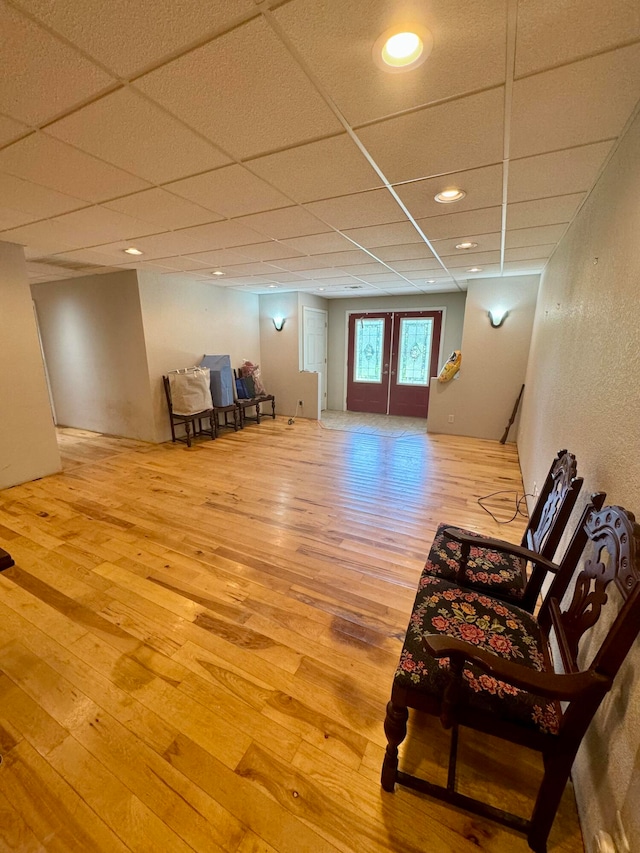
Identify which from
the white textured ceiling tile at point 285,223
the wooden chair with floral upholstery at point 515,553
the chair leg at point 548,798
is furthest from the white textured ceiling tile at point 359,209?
the chair leg at point 548,798

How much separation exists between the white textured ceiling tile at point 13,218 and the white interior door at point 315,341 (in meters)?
4.52

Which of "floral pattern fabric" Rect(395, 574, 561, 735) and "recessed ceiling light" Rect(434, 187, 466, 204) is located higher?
"recessed ceiling light" Rect(434, 187, 466, 204)

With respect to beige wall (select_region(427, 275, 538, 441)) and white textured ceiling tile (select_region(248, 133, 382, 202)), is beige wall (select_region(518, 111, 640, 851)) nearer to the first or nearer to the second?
white textured ceiling tile (select_region(248, 133, 382, 202))

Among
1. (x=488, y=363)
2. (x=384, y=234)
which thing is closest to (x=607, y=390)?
(x=384, y=234)

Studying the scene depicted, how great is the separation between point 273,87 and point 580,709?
2253 millimetres

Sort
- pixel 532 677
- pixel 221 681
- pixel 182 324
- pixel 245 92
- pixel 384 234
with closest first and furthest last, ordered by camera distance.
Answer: pixel 532 677
pixel 245 92
pixel 221 681
pixel 384 234
pixel 182 324

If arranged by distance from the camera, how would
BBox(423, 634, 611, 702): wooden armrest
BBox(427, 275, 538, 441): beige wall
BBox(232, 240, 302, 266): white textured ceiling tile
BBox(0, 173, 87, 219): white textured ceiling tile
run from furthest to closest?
BBox(427, 275, 538, 441): beige wall
BBox(232, 240, 302, 266): white textured ceiling tile
BBox(0, 173, 87, 219): white textured ceiling tile
BBox(423, 634, 611, 702): wooden armrest

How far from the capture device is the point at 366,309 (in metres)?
7.32

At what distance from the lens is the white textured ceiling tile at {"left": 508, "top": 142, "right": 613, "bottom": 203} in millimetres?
1711

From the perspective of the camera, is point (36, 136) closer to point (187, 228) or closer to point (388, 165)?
point (187, 228)

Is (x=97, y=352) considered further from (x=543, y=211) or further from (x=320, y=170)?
(x=543, y=211)

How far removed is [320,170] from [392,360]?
5678 mm

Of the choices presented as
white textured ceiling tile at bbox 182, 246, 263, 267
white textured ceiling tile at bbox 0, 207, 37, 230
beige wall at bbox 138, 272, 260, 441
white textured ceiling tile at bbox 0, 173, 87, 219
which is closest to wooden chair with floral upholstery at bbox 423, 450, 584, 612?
white textured ceiling tile at bbox 0, 173, 87, 219

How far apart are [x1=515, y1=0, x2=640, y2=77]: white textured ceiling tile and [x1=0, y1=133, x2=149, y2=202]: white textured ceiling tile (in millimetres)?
1960
